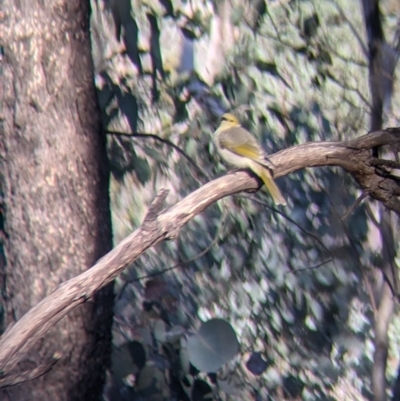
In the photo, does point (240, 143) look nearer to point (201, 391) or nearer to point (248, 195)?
point (248, 195)

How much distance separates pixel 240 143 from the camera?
3.28 m

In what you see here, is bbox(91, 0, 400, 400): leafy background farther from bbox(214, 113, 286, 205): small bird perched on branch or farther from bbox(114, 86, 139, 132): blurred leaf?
bbox(214, 113, 286, 205): small bird perched on branch

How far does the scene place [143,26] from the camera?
3855mm

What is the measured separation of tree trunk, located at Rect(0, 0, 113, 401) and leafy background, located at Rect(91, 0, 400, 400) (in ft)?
1.84

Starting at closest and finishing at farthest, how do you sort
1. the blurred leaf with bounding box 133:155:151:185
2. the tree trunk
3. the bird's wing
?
the tree trunk < the bird's wing < the blurred leaf with bounding box 133:155:151:185

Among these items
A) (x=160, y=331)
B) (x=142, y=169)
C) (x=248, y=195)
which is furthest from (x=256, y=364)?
(x=142, y=169)

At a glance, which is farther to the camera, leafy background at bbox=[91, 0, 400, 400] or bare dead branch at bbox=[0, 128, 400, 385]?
leafy background at bbox=[91, 0, 400, 400]

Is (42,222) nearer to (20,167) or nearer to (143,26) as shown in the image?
(20,167)

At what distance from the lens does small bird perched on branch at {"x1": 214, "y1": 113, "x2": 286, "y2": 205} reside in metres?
2.97

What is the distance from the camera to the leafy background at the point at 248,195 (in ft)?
12.3

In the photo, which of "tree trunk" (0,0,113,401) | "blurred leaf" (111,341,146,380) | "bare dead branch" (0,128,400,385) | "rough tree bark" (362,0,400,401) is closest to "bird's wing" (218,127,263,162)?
"bare dead branch" (0,128,400,385)

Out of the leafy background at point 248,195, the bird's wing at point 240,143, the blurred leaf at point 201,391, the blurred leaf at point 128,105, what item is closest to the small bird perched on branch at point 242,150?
the bird's wing at point 240,143

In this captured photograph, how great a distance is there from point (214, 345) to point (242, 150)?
3.01ft

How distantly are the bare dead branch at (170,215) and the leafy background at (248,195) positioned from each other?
720mm
